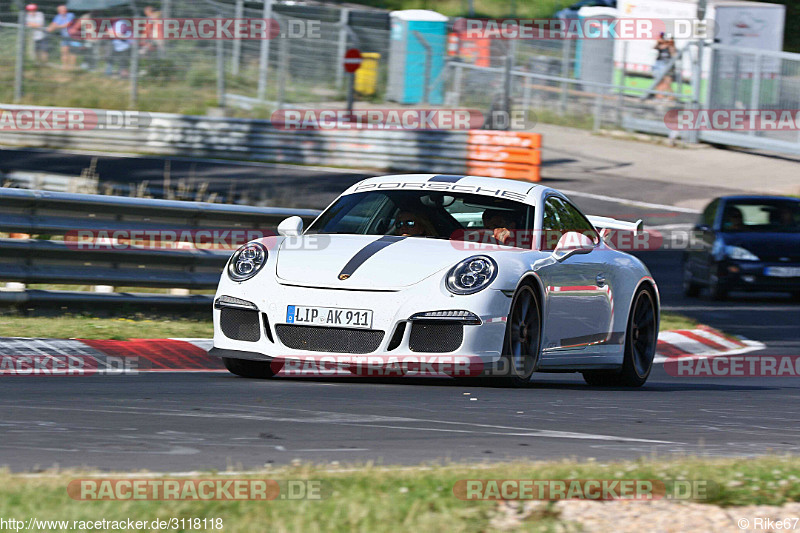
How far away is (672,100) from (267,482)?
28.7m

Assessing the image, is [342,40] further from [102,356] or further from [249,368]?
[249,368]

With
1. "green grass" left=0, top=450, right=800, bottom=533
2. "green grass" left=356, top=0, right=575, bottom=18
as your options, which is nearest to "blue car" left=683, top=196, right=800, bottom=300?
"green grass" left=0, top=450, right=800, bottom=533

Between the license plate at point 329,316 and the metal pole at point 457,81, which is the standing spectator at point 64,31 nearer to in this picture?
the metal pole at point 457,81

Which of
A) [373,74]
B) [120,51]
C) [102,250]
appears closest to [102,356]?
[102,250]

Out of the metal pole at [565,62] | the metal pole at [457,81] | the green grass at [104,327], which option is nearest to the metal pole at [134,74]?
the metal pole at [457,81]

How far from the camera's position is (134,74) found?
2577 centimetres

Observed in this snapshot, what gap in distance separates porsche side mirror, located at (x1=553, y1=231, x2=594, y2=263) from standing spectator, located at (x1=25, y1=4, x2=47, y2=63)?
18765 millimetres

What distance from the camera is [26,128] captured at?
82.1ft

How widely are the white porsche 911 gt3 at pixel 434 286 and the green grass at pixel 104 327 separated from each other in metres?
1.51

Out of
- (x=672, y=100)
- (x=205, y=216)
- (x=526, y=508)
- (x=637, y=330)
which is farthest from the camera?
(x=672, y=100)

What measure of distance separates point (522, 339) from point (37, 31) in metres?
19.4

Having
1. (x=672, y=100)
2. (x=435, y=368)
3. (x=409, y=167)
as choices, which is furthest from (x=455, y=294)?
(x=672, y=100)

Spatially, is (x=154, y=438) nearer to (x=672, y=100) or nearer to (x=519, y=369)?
(x=519, y=369)

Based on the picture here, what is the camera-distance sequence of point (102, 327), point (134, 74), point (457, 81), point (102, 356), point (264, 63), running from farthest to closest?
point (457, 81)
point (264, 63)
point (134, 74)
point (102, 327)
point (102, 356)
